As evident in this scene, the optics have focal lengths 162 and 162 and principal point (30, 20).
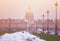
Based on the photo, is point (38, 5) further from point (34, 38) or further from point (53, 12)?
point (34, 38)

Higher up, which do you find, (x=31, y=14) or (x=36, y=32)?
(x=31, y=14)

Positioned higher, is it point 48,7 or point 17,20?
point 48,7

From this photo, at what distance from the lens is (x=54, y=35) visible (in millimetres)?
2588

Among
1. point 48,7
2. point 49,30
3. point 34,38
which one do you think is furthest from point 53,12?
point 34,38

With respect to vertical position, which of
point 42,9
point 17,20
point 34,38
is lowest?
point 34,38

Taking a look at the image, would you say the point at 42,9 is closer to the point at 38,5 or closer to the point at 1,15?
the point at 38,5

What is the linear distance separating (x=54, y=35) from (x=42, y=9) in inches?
18.2

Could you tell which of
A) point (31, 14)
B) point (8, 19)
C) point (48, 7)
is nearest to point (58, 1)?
point (48, 7)

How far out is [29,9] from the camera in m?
2.65

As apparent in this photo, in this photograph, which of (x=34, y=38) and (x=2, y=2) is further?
(x=2, y=2)

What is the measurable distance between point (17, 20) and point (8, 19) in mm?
151

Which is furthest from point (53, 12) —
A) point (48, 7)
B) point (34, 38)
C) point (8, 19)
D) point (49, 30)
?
point (8, 19)

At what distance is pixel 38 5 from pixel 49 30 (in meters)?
0.45

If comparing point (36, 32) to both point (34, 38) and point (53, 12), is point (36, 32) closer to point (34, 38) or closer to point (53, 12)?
point (34, 38)
